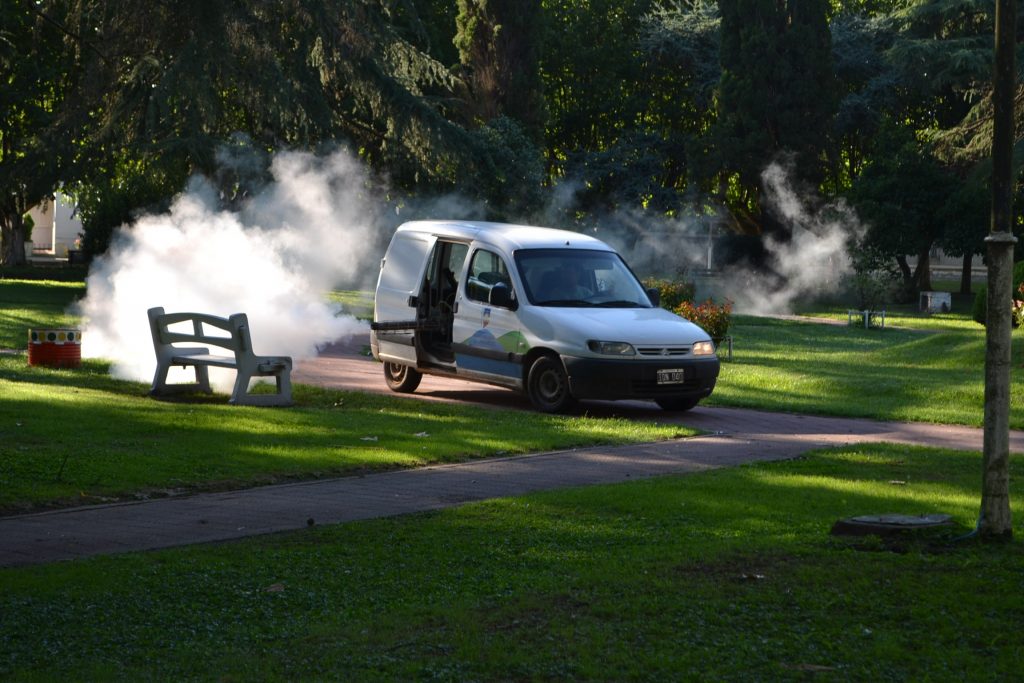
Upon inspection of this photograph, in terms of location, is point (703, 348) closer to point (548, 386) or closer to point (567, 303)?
point (567, 303)

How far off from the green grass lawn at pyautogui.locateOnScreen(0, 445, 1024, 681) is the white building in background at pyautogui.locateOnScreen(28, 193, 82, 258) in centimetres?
7789

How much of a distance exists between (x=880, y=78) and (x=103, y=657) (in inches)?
2018

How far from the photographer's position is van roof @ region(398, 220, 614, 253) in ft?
56.6

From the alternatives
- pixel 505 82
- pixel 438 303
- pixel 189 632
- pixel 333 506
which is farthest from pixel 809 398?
pixel 505 82

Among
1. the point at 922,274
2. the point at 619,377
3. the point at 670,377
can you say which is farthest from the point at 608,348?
the point at 922,274

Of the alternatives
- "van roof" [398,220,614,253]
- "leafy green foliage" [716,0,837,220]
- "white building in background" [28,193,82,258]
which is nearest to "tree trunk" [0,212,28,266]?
"leafy green foliage" [716,0,837,220]

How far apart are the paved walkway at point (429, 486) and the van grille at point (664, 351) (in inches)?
28.7

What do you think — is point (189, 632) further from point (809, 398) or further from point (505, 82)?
point (505, 82)

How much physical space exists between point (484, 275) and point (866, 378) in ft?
20.4

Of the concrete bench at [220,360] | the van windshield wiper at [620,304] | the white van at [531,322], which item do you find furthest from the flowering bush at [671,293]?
the concrete bench at [220,360]

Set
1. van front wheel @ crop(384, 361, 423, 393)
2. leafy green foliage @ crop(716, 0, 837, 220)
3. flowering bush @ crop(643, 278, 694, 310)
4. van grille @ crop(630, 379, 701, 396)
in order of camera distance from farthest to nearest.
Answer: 1. leafy green foliage @ crop(716, 0, 837, 220)
2. flowering bush @ crop(643, 278, 694, 310)
3. van front wheel @ crop(384, 361, 423, 393)
4. van grille @ crop(630, 379, 701, 396)

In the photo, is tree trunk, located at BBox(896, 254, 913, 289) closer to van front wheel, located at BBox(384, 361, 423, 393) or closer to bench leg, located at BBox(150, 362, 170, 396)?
van front wheel, located at BBox(384, 361, 423, 393)

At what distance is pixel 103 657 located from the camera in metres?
6.07

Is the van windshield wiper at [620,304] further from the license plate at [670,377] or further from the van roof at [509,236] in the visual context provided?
the license plate at [670,377]
